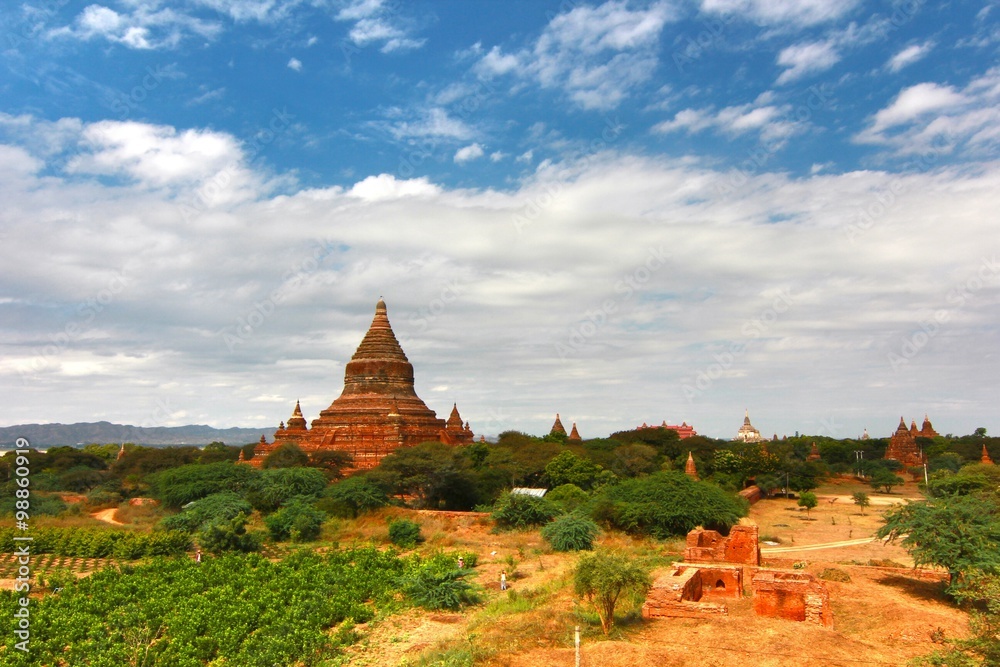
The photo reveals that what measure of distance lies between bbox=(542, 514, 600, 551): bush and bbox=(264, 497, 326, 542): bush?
8.88m

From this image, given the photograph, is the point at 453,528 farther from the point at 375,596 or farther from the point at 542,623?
the point at 542,623

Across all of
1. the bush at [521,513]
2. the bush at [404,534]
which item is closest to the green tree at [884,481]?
the bush at [521,513]

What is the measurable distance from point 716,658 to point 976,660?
390 cm

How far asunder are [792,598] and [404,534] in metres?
14.9

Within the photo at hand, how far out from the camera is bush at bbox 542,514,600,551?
25077 millimetres

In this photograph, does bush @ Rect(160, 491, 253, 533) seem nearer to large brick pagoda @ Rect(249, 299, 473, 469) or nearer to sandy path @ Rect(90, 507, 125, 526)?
sandy path @ Rect(90, 507, 125, 526)

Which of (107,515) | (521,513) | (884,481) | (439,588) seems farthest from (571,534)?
(884,481)

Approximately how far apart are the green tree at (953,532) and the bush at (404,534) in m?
15.4

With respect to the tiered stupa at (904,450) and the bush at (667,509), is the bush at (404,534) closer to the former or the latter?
the bush at (667,509)

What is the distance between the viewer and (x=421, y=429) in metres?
46.3

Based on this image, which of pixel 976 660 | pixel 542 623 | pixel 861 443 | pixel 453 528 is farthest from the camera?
pixel 861 443

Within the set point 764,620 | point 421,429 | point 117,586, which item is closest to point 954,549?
point 764,620

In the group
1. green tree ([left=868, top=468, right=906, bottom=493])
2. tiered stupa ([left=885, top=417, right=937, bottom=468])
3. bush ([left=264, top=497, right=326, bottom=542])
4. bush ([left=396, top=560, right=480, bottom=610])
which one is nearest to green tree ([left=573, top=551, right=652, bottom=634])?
bush ([left=396, top=560, right=480, bottom=610])

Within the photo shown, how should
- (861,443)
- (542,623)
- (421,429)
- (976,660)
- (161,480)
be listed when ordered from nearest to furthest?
(976,660) < (542,623) < (161,480) < (421,429) < (861,443)
